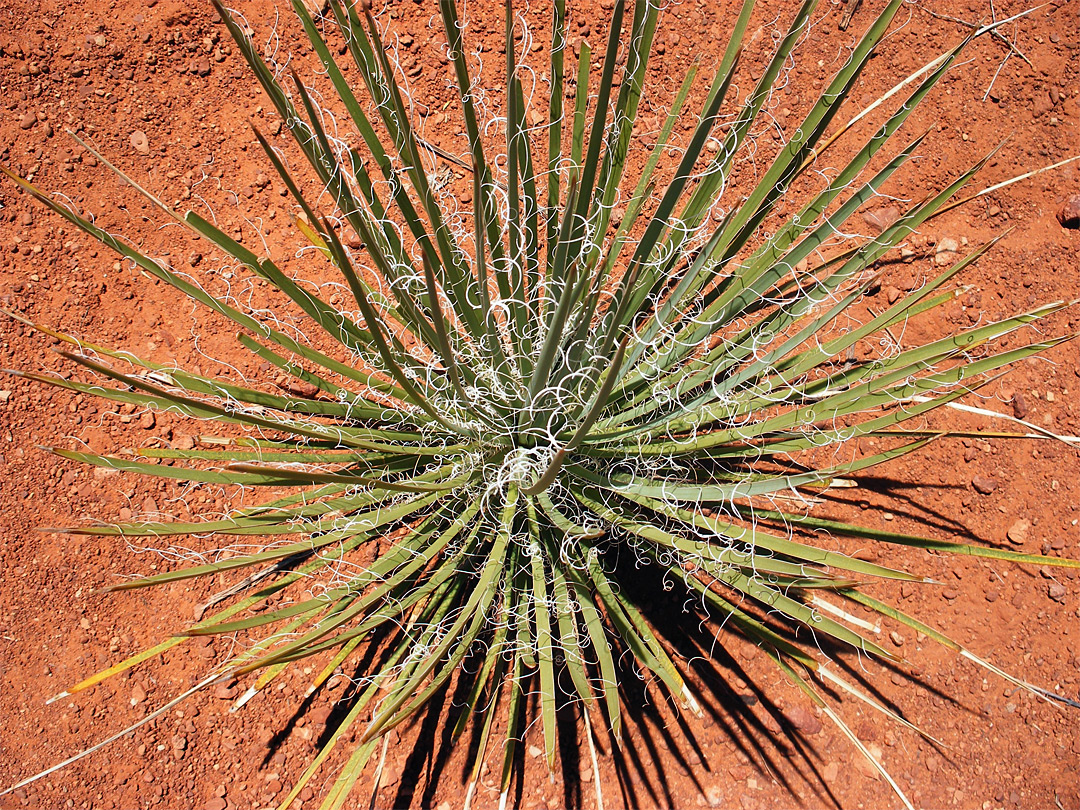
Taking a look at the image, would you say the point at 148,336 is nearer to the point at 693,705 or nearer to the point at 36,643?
the point at 36,643

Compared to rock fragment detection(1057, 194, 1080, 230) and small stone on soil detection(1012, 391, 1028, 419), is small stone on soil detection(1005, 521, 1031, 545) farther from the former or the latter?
rock fragment detection(1057, 194, 1080, 230)

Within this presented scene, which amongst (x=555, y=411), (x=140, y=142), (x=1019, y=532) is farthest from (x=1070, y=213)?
(x=140, y=142)

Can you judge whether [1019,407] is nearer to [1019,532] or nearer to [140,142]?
[1019,532]

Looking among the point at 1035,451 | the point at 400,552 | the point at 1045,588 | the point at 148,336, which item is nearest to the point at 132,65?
the point at 148,336

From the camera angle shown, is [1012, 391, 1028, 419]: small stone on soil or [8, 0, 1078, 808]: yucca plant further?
[1012, 391, 1028, 419]: small stone on soil

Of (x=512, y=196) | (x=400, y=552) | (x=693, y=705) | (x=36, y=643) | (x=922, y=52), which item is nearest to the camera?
(x=512, y=196)

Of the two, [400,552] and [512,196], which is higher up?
[512,196]

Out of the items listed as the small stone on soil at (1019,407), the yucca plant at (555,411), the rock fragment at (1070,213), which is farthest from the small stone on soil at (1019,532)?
the rock fragment at (1070,213)

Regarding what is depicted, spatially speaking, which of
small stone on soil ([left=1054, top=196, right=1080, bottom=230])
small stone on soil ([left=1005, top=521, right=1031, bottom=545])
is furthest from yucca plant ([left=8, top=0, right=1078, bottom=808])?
small stone on soil ([left=1054, top=196, right=1080, bottom=230])
